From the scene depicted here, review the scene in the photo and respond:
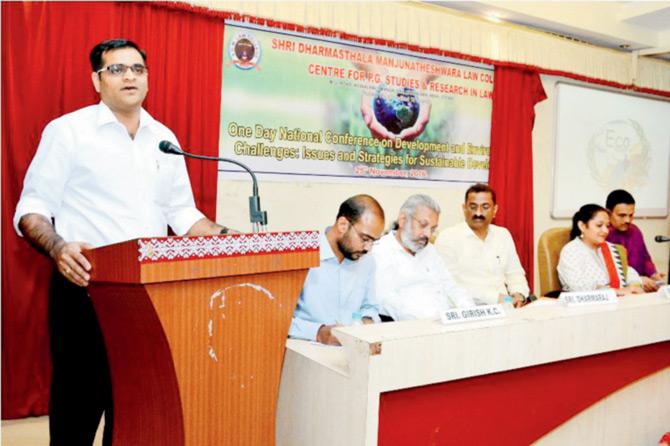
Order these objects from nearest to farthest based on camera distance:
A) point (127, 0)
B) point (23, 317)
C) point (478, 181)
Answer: point (23, 317) → point (127, 0) → point (478, 181)

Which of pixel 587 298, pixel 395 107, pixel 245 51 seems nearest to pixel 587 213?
pixel 395 107

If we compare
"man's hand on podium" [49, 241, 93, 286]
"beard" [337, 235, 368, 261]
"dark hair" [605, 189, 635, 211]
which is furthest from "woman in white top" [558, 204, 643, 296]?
"man's hand on podium" [49, 241, 93, 286]

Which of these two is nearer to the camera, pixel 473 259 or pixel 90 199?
pixel 90 199

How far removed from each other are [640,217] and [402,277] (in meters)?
4.46

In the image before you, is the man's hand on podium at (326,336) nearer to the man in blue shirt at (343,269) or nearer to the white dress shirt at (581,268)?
the man in blue shirt at (343,269)

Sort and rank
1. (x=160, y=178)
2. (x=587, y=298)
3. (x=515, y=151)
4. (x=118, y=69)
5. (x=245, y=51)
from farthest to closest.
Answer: (x=515, y=151)
(x=245, y=51)
(x=587, y=298)
(x=160, y=178)
(x=118, y=69)

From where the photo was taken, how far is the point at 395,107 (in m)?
4.41

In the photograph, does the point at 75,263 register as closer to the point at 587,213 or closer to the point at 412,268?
the point at 412,268

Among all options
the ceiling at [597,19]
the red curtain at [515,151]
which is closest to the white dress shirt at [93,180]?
the ceiling at [597,19]

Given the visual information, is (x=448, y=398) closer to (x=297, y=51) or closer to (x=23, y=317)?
(x=23, y=317)

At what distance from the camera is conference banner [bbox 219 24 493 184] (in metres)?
3.74

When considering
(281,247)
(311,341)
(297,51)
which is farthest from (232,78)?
(281,247)

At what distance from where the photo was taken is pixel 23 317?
3068 millimetres

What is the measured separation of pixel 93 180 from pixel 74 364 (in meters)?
0.55
